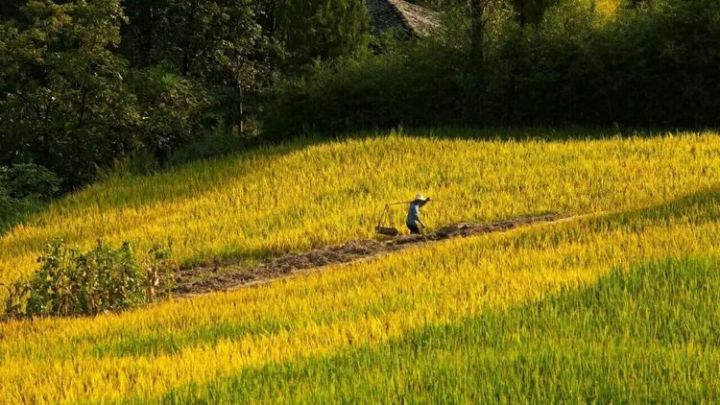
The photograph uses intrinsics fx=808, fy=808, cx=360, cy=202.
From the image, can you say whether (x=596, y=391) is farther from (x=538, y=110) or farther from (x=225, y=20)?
(x=225, y=20)

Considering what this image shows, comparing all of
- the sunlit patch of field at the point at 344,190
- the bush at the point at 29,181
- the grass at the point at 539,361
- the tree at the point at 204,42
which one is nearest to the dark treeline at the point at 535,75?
the sunlit patch of field at the point at 344,190

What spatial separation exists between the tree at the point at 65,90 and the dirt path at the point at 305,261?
12.3m

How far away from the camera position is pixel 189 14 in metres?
25.8

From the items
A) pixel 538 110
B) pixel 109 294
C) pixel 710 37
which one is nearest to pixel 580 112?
pixel 538 110

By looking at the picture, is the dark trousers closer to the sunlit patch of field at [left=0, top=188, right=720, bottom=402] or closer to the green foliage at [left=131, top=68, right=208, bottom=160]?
the sunlit patch of field at [left=0, top=188, right=720, bottom=402]

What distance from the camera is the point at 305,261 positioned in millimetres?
10273

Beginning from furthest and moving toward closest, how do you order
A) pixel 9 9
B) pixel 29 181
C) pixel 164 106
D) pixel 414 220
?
1. pixel 9 9
2. pixel 164 106
3. pixel 29 181
4. pixel 414 220

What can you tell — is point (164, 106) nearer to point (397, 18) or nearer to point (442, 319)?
point (397, 18)

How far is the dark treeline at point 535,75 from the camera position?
18797 millimetres

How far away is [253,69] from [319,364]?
76.7 feet

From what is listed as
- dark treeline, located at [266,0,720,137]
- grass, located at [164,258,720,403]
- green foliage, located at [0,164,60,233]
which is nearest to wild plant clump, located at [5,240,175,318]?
grass, located at [164,258,720,403]

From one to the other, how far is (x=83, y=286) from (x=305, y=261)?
122 inches

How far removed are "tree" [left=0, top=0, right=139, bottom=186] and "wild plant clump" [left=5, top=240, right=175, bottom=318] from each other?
14207 millimetres

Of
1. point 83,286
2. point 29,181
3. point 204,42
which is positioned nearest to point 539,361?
point 83,286
